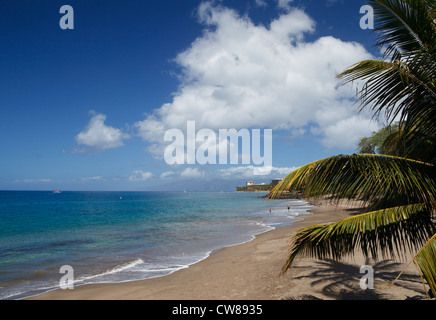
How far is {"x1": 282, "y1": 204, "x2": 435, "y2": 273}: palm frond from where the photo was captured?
3.61 m

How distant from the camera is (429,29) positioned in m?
4.02

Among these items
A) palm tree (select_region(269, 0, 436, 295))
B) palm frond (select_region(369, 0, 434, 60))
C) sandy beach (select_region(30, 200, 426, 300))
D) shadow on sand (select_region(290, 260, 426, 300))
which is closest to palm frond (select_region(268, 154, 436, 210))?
palm tree (select_region(269, 0, 436, 295))

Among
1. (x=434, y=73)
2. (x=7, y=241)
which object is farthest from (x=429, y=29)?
(x=7, y=241)

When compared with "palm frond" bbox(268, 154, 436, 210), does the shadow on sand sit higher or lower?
lower

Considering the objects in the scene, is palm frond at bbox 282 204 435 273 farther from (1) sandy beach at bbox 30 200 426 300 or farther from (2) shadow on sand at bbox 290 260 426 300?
(1) sandy beach at bbox 30 200 426 300

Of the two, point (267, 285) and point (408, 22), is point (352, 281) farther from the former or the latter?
point (408, 22)

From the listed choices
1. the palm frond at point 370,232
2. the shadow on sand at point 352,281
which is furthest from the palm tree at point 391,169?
the shadow on sand at point 352,281

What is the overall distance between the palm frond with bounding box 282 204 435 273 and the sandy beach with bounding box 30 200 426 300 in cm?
343

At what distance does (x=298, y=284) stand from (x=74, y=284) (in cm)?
874

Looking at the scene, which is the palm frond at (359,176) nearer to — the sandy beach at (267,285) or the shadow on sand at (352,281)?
the sandy beach at (267,285)

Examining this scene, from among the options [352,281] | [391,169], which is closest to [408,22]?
[391,169]

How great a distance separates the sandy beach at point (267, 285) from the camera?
7131mm

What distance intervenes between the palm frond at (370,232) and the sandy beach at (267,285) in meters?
3.43
